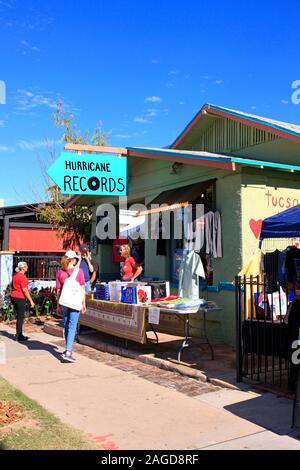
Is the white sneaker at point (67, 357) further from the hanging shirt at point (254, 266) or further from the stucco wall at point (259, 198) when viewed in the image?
the stucco wall at point (259, 198)

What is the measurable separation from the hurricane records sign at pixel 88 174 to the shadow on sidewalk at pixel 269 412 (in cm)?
391

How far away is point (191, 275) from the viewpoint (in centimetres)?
850

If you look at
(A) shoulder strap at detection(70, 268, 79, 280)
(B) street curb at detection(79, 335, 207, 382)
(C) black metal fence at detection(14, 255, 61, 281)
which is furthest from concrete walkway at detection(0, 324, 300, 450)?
(C) black metal fence at detection(14, 255, 61, 281)

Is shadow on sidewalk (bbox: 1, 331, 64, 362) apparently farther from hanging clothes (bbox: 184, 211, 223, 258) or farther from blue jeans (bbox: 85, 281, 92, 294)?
hanging clothes (bbox: 184, 211, 223, 258)

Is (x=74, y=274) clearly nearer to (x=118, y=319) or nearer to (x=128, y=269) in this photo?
(x=118, y=319)

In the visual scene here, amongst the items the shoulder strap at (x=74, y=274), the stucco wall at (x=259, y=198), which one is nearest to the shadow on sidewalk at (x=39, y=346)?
the shoulder strap at (x=74, y=274)

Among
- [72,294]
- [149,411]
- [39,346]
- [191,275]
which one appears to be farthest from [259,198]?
[39,346]

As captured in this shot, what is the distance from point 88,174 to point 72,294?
200 centimetres

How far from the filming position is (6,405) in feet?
17.8

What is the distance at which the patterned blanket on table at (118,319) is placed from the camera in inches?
316

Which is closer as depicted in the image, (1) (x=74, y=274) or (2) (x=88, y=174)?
(2) (x=88, y=174)

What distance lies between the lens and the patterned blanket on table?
8.03m

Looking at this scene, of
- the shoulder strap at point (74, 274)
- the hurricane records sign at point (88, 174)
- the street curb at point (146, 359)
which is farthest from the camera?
the shoulder strap at point (74, 274)
